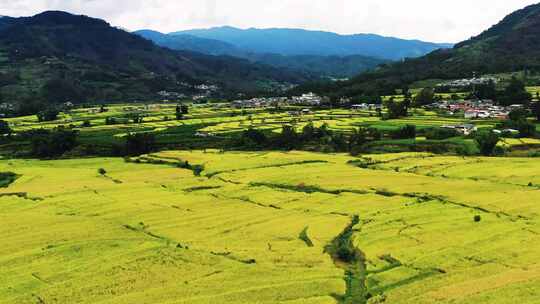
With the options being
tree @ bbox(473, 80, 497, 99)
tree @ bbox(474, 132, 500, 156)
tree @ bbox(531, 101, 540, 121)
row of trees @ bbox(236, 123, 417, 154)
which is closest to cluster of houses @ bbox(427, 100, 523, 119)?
tree @ bbox(473, 80, 497, 99)

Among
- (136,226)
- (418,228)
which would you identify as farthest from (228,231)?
(418,228)

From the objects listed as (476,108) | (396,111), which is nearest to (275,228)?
(396,111)

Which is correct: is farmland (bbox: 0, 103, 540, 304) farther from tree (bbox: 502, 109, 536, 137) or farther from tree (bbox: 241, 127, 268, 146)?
tree (bbox: 241, 127, 268, 146)

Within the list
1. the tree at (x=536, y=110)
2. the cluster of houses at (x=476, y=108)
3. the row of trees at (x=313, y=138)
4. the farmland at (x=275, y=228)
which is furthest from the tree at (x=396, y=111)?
the farmland at (x=275, y=228)

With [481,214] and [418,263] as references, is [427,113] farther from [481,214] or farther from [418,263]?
[418,263]

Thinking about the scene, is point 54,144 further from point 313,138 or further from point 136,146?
point 313,138

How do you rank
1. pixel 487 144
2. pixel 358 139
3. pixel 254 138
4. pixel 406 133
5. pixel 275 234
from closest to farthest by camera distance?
pixel 275 234, pixel 487 144, pixel 358 139, pixel 406 133, pixel 254 138
